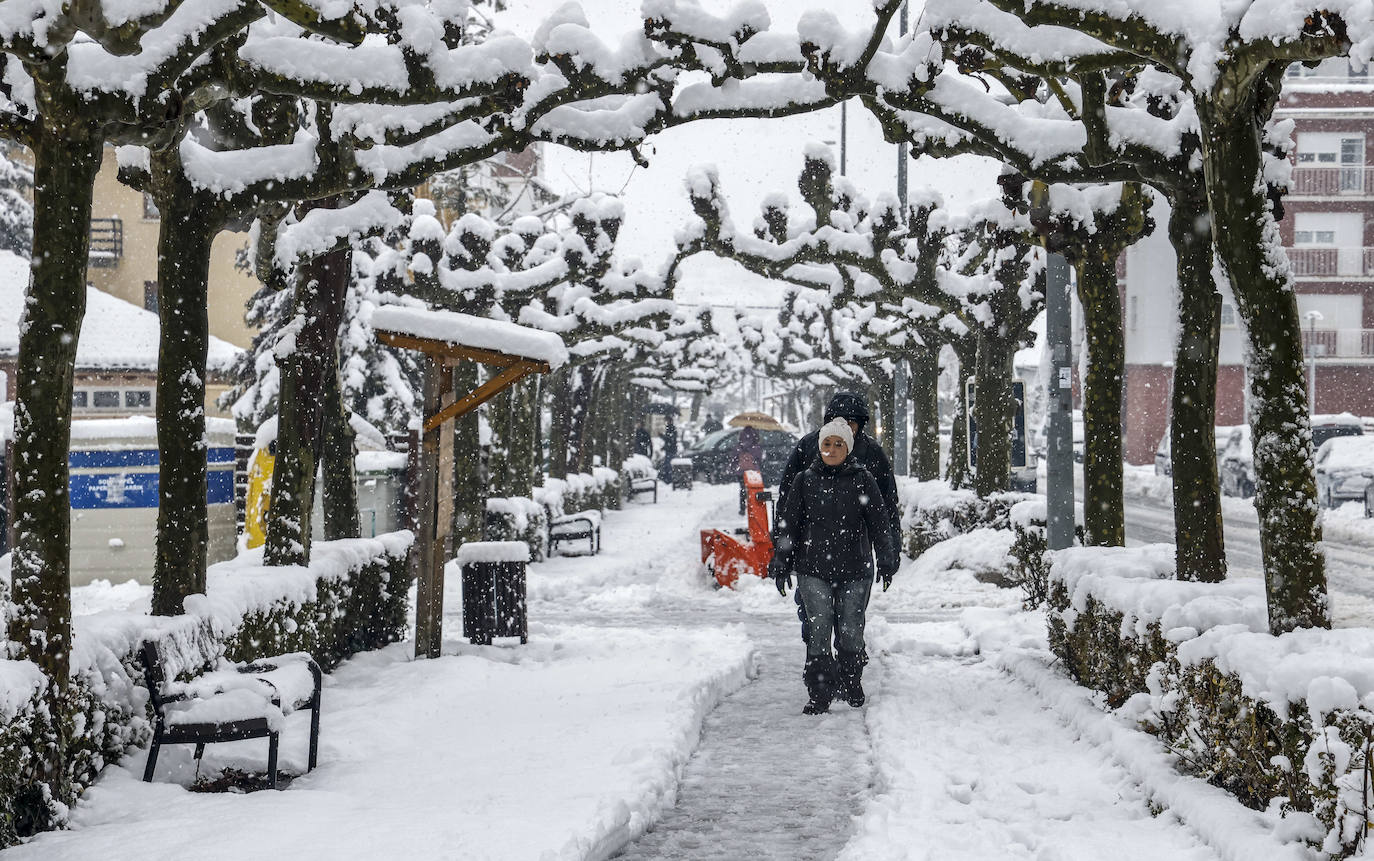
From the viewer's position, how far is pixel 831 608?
8016 mm

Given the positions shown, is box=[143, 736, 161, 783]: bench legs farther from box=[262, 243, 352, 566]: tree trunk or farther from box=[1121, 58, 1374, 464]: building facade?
box=[1121, 58, 1374, 464]: building facade

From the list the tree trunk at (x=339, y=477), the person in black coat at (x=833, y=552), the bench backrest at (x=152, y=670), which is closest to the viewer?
the bench backrest at (x=152, y=670)

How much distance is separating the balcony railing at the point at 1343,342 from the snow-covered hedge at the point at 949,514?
119 feet

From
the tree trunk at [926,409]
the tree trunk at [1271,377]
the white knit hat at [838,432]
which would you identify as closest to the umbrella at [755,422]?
the tree trunk at [926,409]

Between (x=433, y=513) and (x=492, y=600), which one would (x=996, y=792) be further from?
(x=492, y=600)

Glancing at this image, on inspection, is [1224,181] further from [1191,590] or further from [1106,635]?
[1106,635]

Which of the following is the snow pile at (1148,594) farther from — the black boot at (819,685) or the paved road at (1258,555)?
the black boot at (819,685)

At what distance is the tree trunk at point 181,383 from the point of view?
23.6 ft

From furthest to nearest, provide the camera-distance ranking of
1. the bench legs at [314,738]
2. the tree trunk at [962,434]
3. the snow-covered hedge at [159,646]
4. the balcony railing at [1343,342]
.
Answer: the balcony railing at [1343,342] → the tree trunk at [962,434] → the bench legs at [314,738] → the snow-covered hedge at [159,646]

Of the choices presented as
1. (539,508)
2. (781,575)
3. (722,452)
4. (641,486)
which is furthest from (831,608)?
(722,452)

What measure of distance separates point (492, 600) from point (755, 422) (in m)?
33.4

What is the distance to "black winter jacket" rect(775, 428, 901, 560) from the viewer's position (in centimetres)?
809

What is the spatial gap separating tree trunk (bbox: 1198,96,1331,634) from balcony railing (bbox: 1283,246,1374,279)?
48570 mm

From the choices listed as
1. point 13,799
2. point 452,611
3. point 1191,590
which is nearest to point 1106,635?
point 1191,590
